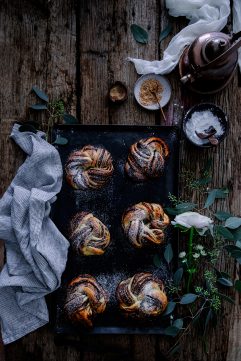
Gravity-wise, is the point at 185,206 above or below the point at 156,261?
above

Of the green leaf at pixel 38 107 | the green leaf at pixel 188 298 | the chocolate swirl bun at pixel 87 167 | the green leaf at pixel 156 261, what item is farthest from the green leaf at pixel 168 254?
the green leaf at pixel 38 107

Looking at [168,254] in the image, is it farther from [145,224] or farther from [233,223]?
[233,223]

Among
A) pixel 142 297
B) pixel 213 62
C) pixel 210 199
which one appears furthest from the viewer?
pixel 210 199

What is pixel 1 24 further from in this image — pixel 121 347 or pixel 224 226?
pixel 121 347

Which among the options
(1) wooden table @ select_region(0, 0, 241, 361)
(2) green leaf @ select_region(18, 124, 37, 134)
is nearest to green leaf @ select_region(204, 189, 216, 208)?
(1) wooden table @ select_region(0, 0, 241, 361)

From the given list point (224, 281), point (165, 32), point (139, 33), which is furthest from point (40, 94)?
point (224, 281)

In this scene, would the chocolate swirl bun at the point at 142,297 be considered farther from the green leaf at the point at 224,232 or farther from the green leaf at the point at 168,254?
the green leaf at the point at 224,232

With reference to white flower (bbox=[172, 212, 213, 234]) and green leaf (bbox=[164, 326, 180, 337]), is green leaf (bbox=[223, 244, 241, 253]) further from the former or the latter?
green leaf (bbox=[164, 326, 180, 337])

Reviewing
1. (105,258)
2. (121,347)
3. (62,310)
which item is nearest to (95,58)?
(105,258)
